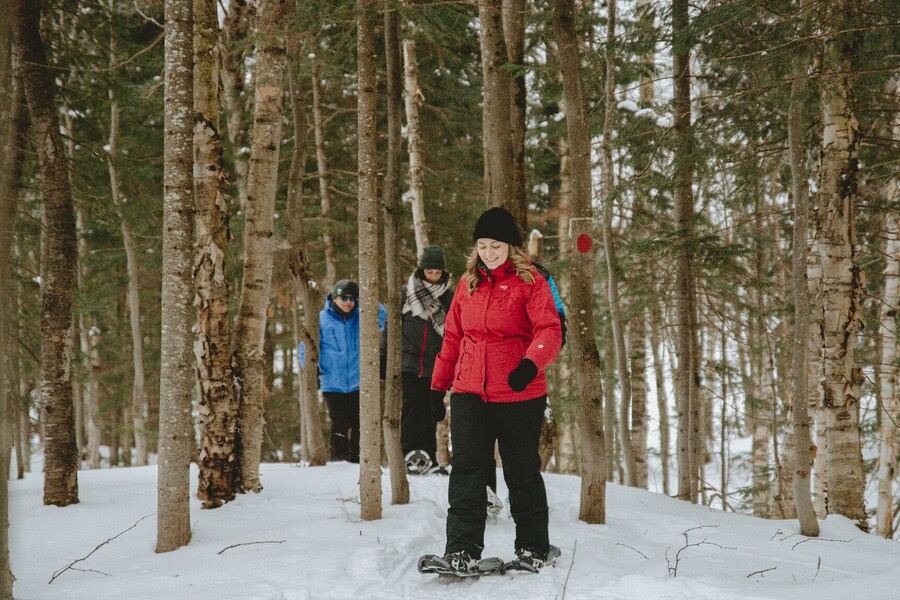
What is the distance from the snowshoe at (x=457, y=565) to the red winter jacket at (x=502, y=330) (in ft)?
3.16

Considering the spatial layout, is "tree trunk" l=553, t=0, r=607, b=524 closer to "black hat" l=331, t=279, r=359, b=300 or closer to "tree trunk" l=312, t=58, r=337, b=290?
"black hat" l=331, t=279, r=359, b=300

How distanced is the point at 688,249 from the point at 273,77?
15.0 feet

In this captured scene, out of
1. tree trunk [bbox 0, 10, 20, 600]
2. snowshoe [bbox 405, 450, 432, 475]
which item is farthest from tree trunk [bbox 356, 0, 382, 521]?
tree trunk [bbox 0, 10, 20, 600]

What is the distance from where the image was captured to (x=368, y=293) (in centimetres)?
493

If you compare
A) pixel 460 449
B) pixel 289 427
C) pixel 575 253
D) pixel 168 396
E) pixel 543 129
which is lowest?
pixel 289 427

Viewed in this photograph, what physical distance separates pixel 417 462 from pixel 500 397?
3219 mm

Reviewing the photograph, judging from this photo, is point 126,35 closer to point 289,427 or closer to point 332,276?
point 332,276

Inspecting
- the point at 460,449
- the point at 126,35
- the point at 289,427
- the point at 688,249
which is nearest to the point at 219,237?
the point at 460,449

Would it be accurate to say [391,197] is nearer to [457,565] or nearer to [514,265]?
[514,265]

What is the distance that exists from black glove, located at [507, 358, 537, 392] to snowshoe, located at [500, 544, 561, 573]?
1.06m

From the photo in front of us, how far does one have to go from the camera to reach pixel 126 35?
7773 mm

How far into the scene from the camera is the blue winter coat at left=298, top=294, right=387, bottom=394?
27.9 ft

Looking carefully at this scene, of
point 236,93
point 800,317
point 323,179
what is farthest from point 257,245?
point 323,179

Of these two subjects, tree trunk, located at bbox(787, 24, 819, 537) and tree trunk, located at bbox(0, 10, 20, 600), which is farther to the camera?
tree trunk, located at bbox(787, 24, 819, 537)
